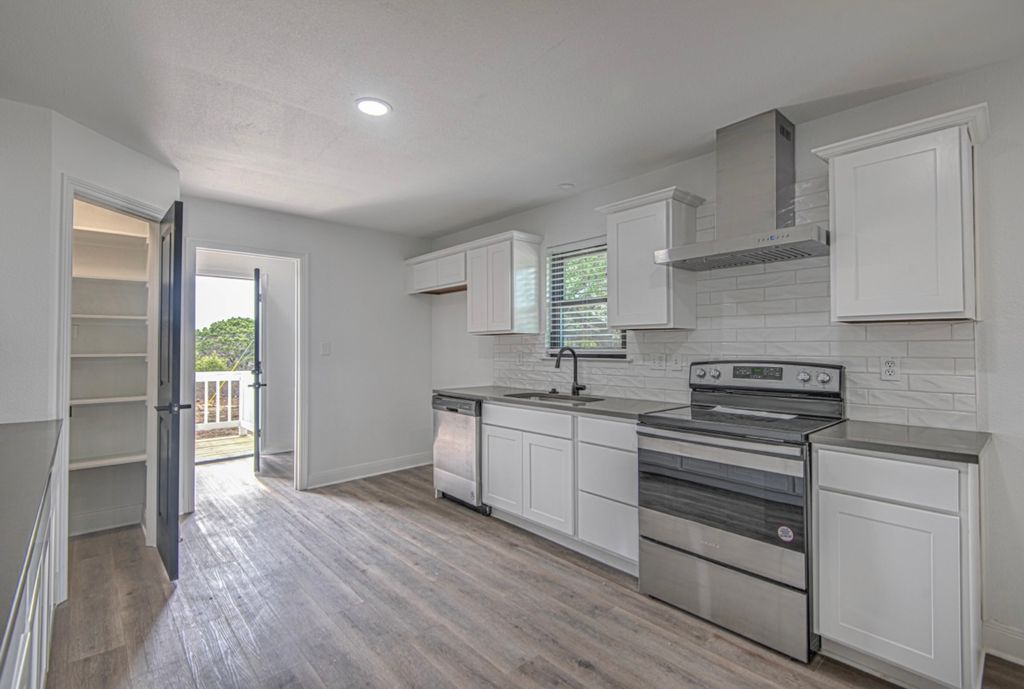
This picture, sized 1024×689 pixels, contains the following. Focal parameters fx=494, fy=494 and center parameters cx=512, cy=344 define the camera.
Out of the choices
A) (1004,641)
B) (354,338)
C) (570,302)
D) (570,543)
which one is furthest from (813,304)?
(354,338)

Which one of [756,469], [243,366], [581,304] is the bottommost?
[756,469]

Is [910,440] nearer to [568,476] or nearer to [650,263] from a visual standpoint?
[650,263]

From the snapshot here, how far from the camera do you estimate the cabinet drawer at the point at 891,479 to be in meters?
1.78

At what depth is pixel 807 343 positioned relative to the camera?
2662 mm

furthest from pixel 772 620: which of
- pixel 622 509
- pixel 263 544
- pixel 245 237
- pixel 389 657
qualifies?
pixel 245 237

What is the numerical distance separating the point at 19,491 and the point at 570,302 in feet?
11.1

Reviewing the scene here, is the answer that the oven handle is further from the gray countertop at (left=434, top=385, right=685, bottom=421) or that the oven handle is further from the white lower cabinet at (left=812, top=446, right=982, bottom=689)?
the gray countertop at (left=434, top=385, right=685, bottom=421)

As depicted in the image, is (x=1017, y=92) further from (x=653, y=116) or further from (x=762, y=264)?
(x=653, y=116)

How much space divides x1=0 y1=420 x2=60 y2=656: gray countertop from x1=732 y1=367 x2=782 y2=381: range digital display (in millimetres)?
2944

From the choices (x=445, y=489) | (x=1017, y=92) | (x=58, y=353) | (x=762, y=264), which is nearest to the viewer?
(x=1017, y=92)

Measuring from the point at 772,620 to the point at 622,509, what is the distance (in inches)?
35.7

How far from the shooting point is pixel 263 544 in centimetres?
334

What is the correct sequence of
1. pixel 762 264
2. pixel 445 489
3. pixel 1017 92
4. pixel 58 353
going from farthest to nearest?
pixel 445 489 → pixel 762 264 → pixel 58 353 → pixel 1017 92

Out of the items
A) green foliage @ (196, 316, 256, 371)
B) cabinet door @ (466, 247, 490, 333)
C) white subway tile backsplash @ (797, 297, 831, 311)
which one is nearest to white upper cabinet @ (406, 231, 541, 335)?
cabinet door @ (466, 247, 490, 333)
